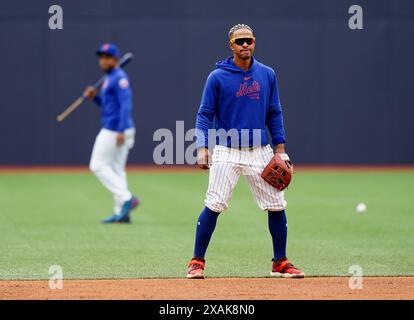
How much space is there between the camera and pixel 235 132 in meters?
7.85

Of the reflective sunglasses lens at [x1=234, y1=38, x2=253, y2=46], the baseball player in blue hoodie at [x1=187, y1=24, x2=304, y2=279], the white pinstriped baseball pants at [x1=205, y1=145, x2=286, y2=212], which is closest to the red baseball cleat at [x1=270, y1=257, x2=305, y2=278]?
the baseball player in blue hoodie at [x1=187, y1=24, x2=304, y2=279]

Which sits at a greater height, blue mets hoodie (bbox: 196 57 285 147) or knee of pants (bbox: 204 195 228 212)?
blue mets hoodie (bbox: 196 57 285 147)

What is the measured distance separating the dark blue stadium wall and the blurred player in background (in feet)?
28.3

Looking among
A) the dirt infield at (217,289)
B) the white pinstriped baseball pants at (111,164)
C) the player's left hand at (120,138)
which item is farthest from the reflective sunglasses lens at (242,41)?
the player's left hand at (120,138)

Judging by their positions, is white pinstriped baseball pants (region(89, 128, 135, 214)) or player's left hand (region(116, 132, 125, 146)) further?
player's left hand (region(116, 132, 125, 146))

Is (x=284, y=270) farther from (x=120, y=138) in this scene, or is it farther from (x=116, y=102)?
(x=116, y=102)

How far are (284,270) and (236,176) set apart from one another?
36.2 inches

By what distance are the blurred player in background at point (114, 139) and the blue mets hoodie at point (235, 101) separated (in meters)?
4.90

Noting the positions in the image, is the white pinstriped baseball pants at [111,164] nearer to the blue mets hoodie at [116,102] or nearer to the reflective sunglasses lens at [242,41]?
the blue mets hoodie at [116,102]

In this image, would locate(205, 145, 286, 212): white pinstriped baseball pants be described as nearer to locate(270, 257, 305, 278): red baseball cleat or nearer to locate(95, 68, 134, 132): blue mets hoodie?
locate(270, 257, 305, 278): red baseball cleat

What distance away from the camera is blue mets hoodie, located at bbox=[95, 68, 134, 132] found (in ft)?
42.2

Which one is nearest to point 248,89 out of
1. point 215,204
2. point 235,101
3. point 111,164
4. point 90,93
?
point 235,101

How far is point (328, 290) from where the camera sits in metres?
7.28
